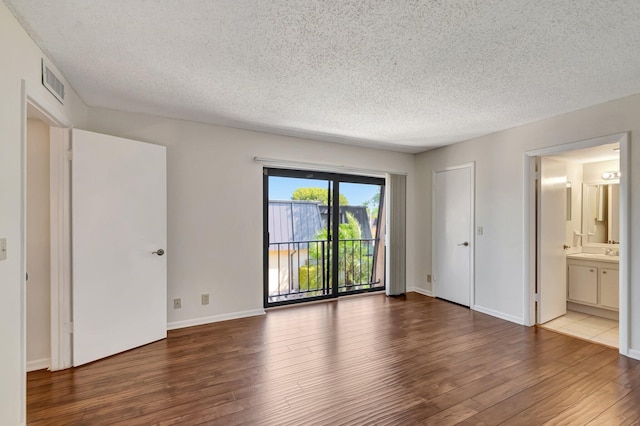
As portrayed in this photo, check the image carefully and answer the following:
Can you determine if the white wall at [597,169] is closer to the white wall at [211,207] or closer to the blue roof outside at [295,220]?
the blue roof outside at [295,220]

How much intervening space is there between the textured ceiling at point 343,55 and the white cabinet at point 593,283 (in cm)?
218

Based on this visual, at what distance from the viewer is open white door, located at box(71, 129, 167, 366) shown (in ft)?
8.20

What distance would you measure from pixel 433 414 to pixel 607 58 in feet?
8.91

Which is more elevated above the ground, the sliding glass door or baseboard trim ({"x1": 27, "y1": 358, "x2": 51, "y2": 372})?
the sliding glass door

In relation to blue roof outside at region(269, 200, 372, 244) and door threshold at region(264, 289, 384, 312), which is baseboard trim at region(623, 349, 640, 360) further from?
blue roof outside at region(269, 200, 372, 244)

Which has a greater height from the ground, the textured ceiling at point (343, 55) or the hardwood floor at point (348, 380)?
the textured ceiling at point (343, 55)

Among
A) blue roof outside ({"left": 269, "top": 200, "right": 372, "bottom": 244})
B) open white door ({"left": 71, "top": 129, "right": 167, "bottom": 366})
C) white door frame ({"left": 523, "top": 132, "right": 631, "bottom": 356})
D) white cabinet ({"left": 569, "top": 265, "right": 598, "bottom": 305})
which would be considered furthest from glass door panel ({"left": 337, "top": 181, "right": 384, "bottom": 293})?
white cabinet ({"left": 569, "top": 265, "right": 598, "bottom": 305})

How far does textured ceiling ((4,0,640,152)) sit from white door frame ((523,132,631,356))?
40cm

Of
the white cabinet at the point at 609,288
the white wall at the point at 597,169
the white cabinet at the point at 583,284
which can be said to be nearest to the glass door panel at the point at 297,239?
the white cabinet at the point at 583,284

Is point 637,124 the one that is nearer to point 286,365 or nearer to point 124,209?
point 286,365

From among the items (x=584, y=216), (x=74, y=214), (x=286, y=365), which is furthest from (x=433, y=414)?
(x=584, y=216)

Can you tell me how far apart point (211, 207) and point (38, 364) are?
201 centimetres

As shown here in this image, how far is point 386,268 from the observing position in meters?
4.84

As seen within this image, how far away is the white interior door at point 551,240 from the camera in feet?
11.5
